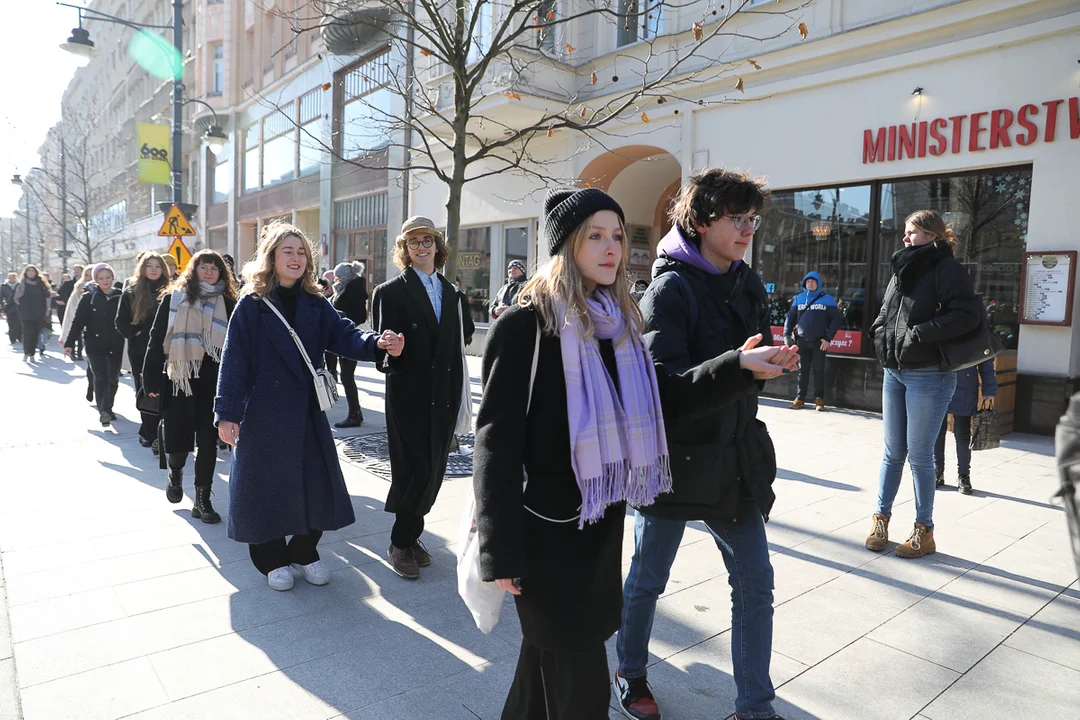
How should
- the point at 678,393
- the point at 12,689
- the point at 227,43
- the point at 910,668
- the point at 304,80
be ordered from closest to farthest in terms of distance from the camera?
1. the point at 678,393
2. the point at 12,689
3. the point at 910,668
4. the point at 304,80
5. the point at 227,43

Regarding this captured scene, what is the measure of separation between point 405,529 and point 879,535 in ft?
9.50

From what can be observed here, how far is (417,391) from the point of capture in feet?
13.9

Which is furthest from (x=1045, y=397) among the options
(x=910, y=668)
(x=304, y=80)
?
(x=304, y=80)

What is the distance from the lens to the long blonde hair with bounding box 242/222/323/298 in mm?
3934

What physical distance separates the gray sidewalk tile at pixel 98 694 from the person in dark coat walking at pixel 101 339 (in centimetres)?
632

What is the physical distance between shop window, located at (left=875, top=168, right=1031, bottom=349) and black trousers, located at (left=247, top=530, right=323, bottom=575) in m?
8.48

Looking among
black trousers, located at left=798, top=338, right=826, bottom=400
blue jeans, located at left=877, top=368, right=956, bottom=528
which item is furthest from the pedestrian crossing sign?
blue jeans, located at left=877, top=368, right=956, bottom=528

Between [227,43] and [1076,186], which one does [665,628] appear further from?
[227,43]

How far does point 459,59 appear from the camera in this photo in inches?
261

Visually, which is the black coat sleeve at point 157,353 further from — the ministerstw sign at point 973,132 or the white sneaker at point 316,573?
the ministerstw sign at point 973,132

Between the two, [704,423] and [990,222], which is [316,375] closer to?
[704,423]

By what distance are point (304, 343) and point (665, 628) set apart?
7.79ft

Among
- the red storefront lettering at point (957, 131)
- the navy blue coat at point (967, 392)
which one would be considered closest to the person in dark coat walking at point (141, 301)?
the navy blue coat at point (967, 392)

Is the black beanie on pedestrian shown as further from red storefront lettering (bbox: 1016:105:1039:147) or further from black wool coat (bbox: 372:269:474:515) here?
red storefront lettering (bbox: 1016:105:1039:147)
